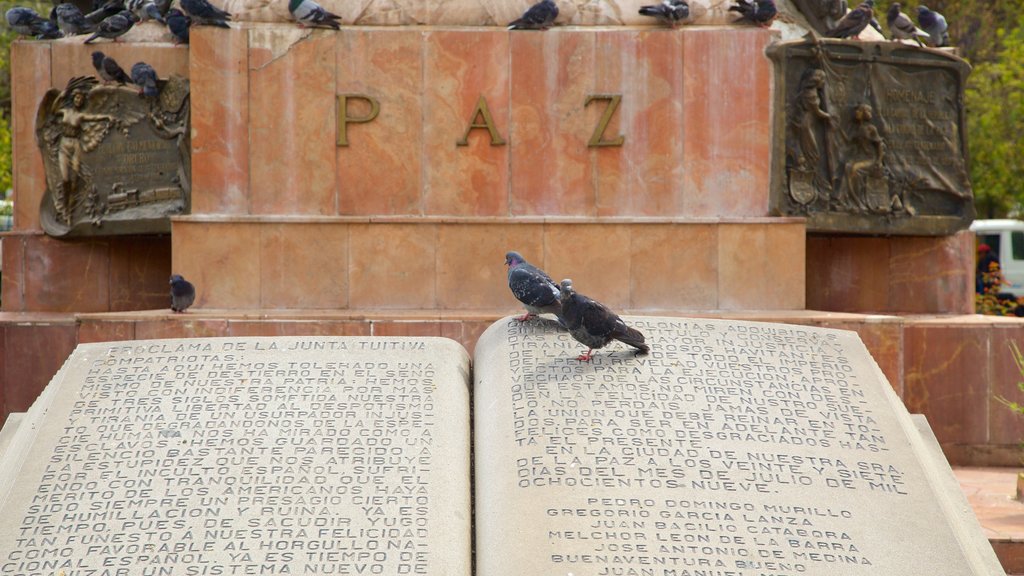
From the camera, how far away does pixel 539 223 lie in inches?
416

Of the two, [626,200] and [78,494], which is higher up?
[626,200]

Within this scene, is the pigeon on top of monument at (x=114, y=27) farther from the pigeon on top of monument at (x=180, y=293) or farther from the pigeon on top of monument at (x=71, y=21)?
the pigeon on top of monument at (x=180, y=293)

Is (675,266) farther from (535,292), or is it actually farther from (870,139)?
(535,292)

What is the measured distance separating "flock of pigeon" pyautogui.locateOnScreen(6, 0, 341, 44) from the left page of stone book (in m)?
4.76

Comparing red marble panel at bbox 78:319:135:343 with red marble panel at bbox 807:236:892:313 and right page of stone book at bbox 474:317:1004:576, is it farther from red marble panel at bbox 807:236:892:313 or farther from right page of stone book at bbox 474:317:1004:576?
red marble panel at bbox 807:236:892:313

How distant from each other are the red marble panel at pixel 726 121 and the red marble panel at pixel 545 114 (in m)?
0.90

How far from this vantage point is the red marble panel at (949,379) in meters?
10.6

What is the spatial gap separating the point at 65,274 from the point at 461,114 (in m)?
4.75

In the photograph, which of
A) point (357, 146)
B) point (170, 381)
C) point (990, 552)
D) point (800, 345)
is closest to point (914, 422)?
point (800, 345)

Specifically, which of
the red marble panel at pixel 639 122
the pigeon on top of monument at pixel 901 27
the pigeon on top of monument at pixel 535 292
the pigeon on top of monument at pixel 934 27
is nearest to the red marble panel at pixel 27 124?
the red marble panel at pixel 639 122

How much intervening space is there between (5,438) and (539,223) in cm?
537

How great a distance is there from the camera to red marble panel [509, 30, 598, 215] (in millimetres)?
10680

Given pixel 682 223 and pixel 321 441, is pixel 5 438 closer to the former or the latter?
pixel 321 441

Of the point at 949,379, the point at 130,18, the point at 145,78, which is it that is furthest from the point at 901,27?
the point at 130,18
